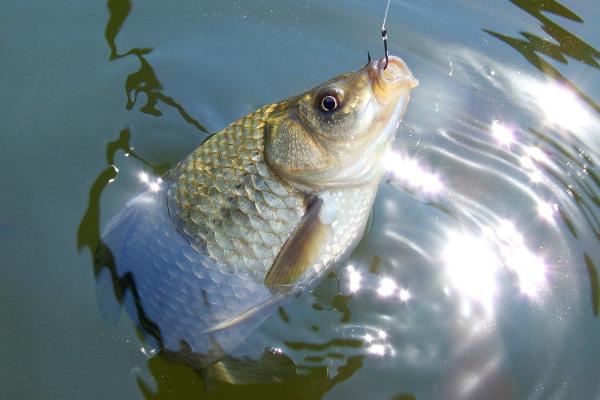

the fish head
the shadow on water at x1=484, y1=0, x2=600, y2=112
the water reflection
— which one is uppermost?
the shadow on water at x1=484, y1=0, x2=600, y2=112

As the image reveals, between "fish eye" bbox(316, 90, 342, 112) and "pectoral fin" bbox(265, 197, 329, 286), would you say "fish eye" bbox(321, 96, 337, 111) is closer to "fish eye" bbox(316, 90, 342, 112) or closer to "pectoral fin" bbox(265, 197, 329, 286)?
"fish eye" bbox(316, 90, 342, 112)

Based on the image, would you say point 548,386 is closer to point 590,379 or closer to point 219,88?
point 590,379

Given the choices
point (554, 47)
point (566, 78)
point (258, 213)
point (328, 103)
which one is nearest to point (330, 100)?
point (328, 103)

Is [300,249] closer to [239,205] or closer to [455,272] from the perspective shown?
[239,205]

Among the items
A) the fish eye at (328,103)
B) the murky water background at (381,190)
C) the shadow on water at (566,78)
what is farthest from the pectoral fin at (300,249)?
the shadow on water at (566,78)

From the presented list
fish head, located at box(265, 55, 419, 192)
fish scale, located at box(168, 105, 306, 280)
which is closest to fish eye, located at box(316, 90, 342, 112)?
fish head, located at box(265, 55, 419, 192)

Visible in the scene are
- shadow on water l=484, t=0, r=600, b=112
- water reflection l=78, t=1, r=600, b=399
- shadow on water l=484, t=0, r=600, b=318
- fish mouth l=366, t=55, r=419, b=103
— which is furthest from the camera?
shadow on water l=484, t=0, r=600, b=112
